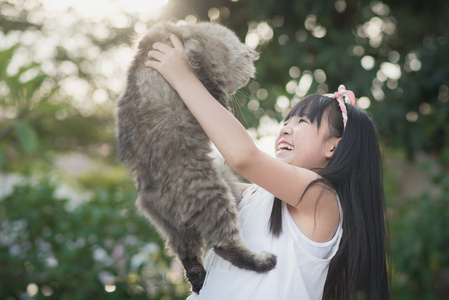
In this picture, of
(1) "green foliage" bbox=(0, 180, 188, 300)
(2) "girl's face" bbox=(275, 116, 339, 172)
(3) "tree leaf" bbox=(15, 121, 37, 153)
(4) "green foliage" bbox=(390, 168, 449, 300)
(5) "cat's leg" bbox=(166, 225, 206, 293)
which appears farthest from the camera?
(4) "green foliage" bbox=(390, 168, 449, 300)

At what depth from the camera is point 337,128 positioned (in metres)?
1.71

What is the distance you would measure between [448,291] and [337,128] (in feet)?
9.85

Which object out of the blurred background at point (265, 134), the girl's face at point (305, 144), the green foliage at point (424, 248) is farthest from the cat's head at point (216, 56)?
the green foliage at point (424, 248)

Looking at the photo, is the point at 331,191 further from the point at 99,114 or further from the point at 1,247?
the point at 99,114

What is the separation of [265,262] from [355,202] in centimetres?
40

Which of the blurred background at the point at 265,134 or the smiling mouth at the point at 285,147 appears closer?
the smiling mouth at the point at 285,147

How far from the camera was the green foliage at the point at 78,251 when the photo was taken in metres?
3.29

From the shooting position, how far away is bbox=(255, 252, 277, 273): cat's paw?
4.80ft

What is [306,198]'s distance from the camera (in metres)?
1.52

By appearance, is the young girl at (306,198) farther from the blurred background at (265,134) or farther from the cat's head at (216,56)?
the blurred background at (265,134)

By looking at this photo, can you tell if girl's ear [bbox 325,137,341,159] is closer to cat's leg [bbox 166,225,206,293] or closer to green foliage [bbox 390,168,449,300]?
cat's leg [bbox 166,225,206,293]

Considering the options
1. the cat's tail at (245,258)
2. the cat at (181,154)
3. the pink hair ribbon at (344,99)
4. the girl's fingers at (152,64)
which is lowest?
the cat's tail at (245,258)

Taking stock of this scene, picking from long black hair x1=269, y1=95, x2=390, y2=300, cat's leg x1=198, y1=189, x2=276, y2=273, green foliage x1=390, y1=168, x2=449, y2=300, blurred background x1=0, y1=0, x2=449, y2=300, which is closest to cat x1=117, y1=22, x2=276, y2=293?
A: cat's leg x1=198, y1=189, x2=276, y2=273

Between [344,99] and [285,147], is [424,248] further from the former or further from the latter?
[285,147]
